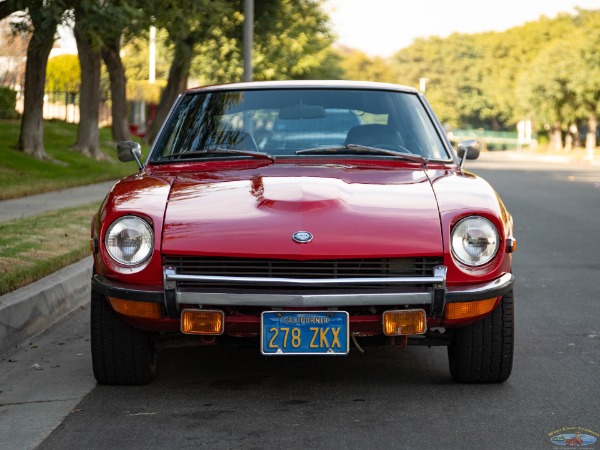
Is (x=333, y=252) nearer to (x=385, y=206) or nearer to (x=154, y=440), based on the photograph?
(x=385, y=206)

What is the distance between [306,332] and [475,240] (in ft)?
2.87

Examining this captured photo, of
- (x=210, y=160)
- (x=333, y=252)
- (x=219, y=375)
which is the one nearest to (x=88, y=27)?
(x=210, y=160)

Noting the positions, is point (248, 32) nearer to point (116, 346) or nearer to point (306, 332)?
point (116, 346)

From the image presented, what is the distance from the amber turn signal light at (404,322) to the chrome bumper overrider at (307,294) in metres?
0.06

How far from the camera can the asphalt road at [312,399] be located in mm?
4684

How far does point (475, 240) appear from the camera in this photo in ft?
17.4

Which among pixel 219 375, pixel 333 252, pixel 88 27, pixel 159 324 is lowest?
pixel 219 375

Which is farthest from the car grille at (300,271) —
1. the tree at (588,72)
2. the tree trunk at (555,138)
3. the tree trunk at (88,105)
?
the tree trunk at (555,138)

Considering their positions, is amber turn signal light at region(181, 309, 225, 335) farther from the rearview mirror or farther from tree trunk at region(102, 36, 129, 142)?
tree trunk at region(102, 36, 129, 142)

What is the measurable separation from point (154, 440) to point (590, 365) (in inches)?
103

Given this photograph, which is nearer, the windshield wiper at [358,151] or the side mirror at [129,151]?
the windshield wiper at [358,151]

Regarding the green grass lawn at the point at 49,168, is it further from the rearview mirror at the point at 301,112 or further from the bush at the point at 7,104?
the rearview mirror at the point at 301,112

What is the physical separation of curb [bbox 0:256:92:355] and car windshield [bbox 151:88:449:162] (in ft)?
4.30

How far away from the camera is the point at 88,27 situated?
10922mm
